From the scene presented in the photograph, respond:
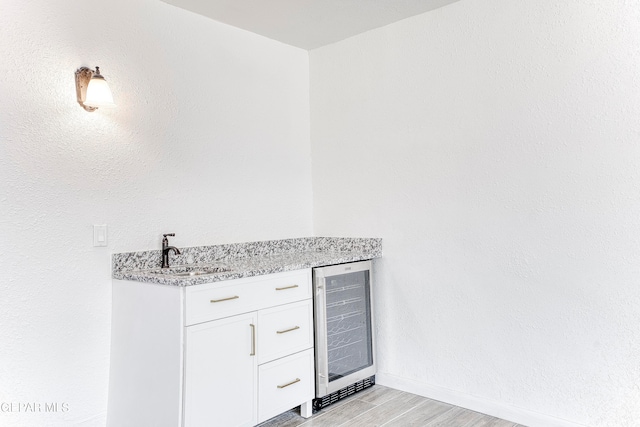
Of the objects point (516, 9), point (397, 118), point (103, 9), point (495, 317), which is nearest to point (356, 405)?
point (495, 317)

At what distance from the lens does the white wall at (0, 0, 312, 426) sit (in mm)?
2146

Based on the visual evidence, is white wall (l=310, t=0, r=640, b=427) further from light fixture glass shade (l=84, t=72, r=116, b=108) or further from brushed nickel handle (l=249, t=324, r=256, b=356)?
light fixture glass shade (l=84, t=72, r=116, b=108)

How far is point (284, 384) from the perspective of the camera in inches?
99.5

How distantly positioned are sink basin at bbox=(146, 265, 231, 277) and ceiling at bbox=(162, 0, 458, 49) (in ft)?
5.13

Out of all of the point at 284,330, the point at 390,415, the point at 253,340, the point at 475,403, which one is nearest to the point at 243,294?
the point at 253,340

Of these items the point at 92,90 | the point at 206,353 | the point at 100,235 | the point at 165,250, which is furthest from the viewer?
the point at 165,250

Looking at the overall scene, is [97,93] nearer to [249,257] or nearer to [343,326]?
[249,257]

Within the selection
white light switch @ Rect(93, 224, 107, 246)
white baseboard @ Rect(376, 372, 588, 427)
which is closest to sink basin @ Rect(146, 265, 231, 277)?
white light switch @ Rect(93, 224, 107, 246)

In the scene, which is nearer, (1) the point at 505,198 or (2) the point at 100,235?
(2) the point at 100,235

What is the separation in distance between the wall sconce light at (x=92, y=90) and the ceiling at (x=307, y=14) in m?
0.73

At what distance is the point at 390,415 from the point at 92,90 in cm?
235

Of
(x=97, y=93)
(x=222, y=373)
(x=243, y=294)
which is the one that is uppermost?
(x=97, y=93)

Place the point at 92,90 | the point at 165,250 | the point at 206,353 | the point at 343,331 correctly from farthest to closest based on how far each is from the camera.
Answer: the point at 343,331 → the point at 165,250 → the point at 92,90 → the point at 206,353

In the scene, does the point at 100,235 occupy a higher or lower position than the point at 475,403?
higher
